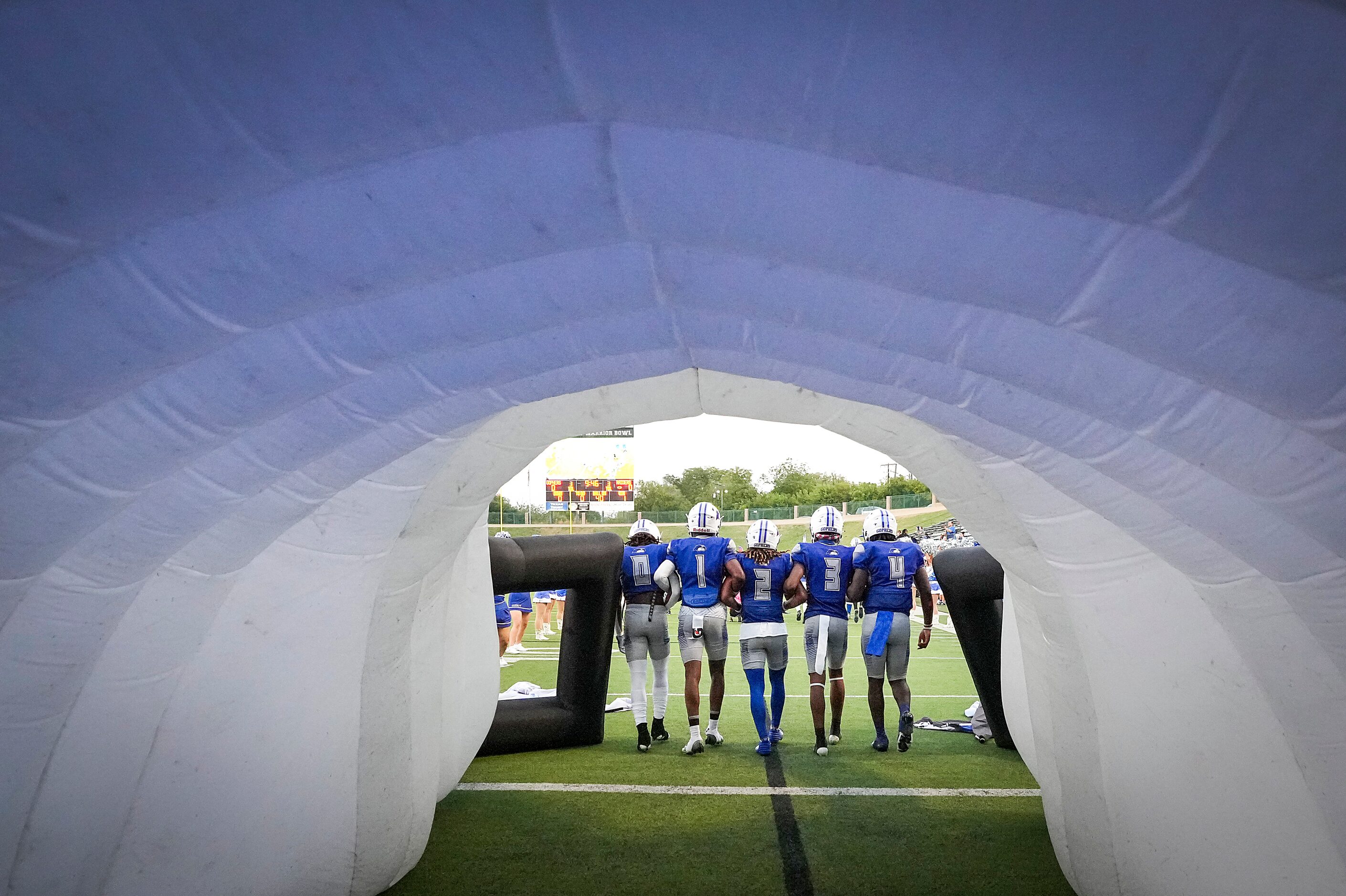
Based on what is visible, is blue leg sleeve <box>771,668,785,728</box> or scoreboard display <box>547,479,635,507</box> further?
scoreboard display <box>547,479,635,507</box>

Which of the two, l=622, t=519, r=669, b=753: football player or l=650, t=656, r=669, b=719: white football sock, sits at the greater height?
l=622, t=519, r=669, b=753: football player

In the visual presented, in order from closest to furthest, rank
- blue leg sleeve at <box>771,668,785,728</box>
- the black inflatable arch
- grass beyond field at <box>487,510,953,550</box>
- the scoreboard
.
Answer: the black inflatable arch, blue leg sleeve at <box>771,668,785,728</box>, grass beyond field at <box>487,510,953,550</box>, the scoreboard

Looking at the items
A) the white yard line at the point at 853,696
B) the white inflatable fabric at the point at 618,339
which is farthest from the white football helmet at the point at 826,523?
the white inflatable fabric at the point at 618,339

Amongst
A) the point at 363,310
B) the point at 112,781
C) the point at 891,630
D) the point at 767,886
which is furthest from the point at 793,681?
the point at 363,310

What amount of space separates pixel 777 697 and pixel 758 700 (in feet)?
1.24

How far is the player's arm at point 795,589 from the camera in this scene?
6.46m

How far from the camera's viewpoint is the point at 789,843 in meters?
4.21

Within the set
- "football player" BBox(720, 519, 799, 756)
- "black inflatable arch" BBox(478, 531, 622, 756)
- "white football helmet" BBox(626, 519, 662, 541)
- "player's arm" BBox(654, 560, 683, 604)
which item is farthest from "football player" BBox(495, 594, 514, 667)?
"football player" BBox(720, 519, 799, 756)

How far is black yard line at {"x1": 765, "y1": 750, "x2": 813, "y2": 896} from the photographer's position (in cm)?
371

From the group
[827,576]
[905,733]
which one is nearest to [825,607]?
[827,576]

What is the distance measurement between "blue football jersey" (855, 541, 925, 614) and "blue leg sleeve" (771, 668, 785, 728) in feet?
2.54

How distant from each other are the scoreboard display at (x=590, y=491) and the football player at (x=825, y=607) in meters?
24.5

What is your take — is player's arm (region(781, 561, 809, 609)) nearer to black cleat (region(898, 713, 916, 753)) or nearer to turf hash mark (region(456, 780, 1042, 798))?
black cleat (region(898, 713, 916, 753))

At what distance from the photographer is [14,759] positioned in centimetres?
229
